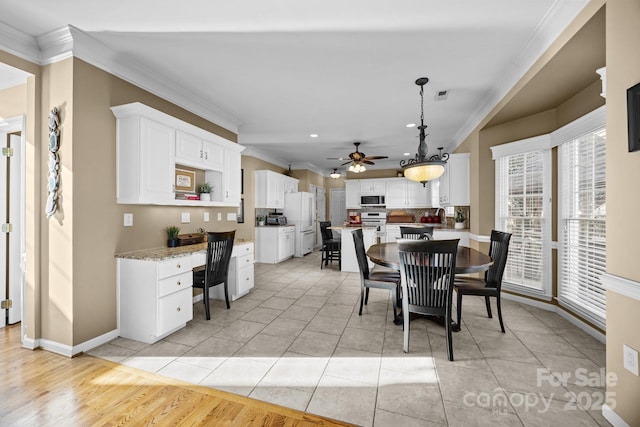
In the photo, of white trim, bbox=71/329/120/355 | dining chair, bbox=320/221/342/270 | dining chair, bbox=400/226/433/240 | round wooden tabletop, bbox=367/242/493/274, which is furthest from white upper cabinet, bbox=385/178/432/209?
white trim, bbox=71/329/120/355

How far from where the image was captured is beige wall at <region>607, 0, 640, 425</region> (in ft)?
4.67

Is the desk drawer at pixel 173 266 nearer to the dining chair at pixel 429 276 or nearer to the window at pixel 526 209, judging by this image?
the dining chair at pixel 429 276

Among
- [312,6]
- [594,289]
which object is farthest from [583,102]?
[312,6]

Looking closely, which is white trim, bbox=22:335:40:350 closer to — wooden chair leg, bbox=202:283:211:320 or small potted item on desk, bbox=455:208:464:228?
wooden chair leg, bbox=202:283:211:320

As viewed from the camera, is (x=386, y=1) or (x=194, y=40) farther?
(x=194, y=40)

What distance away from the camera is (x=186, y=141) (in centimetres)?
315

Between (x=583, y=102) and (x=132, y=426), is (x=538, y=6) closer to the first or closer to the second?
(x=583, y=102)

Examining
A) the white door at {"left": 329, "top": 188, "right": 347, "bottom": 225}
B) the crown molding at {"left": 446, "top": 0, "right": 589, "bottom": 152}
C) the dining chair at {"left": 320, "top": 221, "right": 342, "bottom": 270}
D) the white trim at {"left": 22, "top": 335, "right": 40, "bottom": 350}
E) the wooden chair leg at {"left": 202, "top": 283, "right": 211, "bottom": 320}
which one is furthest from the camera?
the white door at {"left": 329, "top": 188, "right": 347, "bottom": 225}

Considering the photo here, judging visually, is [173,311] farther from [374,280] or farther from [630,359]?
[630,359]

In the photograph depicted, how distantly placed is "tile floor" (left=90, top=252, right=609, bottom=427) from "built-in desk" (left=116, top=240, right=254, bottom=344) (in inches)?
5.4

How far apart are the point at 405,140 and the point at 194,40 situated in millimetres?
4442

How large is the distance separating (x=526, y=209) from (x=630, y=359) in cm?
259

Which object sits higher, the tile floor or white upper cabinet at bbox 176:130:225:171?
white upper cabinet at bbox 176:130:225:171

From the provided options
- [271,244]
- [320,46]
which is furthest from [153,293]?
[271,244]
